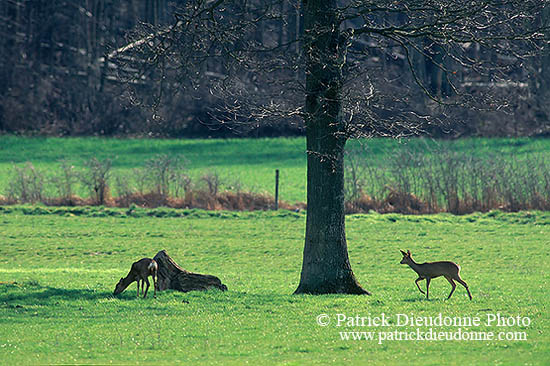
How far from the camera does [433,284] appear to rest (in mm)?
17328

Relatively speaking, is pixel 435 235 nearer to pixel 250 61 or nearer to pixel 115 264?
pixel 115 264

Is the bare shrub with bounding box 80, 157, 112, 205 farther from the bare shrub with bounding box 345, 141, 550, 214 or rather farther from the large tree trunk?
the large tree trunk

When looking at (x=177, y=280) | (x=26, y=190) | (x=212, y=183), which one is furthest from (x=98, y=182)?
(x=177, y=280)

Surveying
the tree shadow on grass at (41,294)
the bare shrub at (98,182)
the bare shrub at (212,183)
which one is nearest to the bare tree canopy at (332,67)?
the tree shadow on grass at (41,294)

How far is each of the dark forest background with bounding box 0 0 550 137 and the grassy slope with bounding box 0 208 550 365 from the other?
84.5ft

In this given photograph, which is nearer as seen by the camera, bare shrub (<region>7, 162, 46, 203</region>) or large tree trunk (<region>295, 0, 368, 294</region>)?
large tree trunk (<region>295, 0, 368, 294</region>)

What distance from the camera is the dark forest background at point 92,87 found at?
56438 millimetres

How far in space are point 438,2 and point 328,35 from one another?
1941mm

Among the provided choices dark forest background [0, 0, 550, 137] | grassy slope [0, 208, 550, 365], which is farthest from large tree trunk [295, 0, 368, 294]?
dark forest background [0, 0, 550, 137]

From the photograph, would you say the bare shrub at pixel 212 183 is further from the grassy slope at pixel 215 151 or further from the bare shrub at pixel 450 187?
the grassy slope at pixel 215 151

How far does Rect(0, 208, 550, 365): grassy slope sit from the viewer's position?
411 inches

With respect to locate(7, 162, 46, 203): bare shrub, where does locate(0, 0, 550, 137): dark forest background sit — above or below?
above

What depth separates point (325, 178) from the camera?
14.8 metres

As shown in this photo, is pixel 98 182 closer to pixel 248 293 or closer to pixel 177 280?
pixel 177 280
